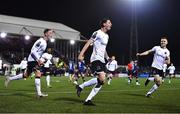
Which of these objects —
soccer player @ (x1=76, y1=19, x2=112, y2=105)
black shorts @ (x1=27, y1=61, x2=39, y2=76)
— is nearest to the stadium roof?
black shorts @ (x1=27, y1=61, x2=39, y2=76)

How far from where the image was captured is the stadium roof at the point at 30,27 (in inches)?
2254

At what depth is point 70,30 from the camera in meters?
65.7

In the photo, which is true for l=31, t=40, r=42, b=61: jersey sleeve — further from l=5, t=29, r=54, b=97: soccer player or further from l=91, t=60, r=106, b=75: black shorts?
l=91, t=60, r=106, b=75: black shorts

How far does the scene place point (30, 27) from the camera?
59.7 m

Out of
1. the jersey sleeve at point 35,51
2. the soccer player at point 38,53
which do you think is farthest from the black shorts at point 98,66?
the jersey sleeve at point 35,51

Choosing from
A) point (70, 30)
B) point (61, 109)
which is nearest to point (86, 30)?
point (70, 30)

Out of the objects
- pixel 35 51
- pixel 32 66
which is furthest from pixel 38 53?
pixel 32 66

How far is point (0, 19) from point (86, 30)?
2002 centimetres

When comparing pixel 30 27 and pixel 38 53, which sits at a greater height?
pixel 30 27

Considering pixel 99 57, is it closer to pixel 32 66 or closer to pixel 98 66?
pixel 98 66

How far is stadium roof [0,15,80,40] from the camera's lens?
188ft

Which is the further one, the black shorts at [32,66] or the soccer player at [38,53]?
the black shorts at [32,66]

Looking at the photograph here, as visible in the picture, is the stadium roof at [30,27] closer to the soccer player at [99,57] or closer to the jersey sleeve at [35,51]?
the jersey sleeve at [35,51]

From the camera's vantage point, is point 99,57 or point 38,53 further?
point 38,53
